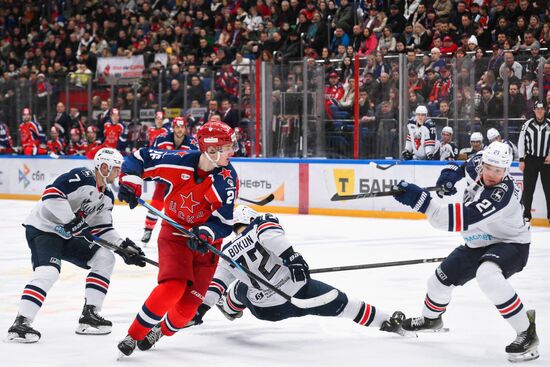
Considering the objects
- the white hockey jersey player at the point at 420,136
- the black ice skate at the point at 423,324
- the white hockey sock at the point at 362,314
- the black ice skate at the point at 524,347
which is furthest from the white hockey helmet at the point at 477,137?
the black ice skate at the point at 524,347

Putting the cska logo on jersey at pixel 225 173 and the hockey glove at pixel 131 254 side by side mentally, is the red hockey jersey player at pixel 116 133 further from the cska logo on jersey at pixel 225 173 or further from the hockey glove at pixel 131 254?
the cska logo on jersey at pixel 225 173

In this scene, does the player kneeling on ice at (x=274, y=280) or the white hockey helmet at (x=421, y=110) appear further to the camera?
the white hockey helmet at (x=421, y=110)

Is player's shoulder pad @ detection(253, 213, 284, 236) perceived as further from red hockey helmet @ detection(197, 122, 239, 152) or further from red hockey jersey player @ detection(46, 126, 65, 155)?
red hockey jersey player @ detection(46, 126, 65, 155)

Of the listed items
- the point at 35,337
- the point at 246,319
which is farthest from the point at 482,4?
the point at 35,337

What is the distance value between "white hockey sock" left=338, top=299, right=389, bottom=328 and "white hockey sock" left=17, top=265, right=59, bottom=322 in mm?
1515

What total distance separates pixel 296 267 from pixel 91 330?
1192 mm

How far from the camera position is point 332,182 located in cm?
1307

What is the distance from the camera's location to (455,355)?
4.80 m

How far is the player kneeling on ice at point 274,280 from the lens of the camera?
195 inches

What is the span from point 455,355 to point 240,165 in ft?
30.0

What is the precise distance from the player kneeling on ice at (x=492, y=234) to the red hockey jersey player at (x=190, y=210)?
84 cm

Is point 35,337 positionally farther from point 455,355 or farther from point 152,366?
point 455,355

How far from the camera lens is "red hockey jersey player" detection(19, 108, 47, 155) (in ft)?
54.0

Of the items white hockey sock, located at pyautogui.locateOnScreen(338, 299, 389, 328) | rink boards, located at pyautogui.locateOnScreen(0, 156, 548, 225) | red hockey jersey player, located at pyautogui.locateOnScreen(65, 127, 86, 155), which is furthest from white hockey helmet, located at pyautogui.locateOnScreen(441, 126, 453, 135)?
white hockey sock, located at pyautogui.locateOnScreen(338, 299, 389, 328)
